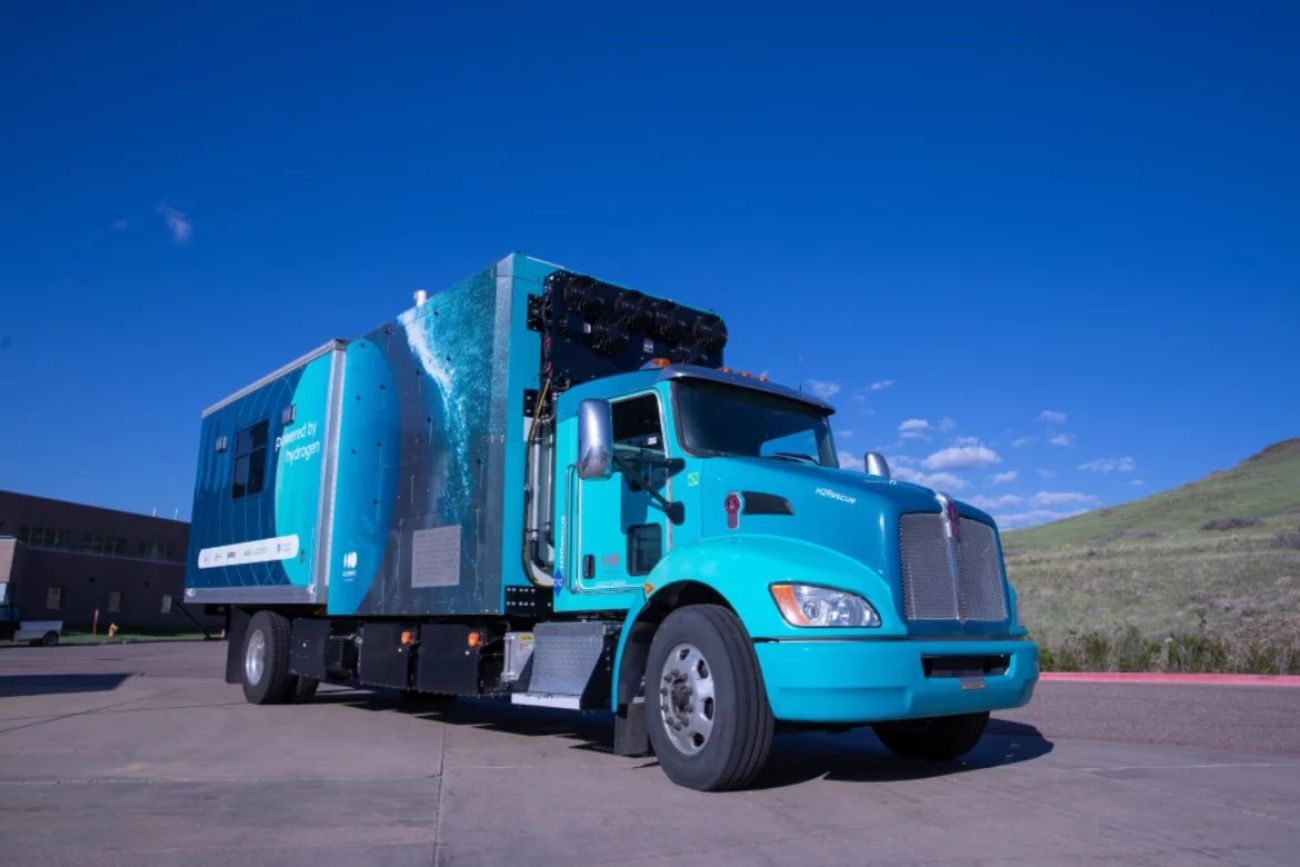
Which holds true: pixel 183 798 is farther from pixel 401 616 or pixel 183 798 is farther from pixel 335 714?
pixel 335 714

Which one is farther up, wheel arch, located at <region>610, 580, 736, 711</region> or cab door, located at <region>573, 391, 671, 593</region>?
cab door, located at <region>573, 391, 671, 593</region>

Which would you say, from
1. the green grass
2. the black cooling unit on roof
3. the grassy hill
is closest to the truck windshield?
the black cooling unit on roof

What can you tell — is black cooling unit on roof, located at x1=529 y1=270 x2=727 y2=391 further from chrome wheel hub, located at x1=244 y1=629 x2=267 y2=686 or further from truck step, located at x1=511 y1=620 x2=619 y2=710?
chrome wheel hub, located at x1=244 y1=629 x2=267 y2=686

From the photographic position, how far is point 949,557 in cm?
622

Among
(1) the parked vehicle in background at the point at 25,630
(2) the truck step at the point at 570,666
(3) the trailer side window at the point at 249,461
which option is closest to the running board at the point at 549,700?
(2) the truck step at the point at 570,666

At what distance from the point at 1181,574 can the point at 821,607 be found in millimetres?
30105

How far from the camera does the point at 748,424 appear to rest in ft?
24.1

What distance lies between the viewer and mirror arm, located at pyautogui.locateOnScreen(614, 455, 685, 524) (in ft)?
22.3

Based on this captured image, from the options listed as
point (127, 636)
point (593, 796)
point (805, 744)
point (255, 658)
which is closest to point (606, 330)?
point (805, 744)

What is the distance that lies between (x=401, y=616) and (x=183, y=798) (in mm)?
3914

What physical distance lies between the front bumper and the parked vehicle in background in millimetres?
36717

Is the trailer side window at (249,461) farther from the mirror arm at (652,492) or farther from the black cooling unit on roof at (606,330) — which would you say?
the mirror arm at (652,492)

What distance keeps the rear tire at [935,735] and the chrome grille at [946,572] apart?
1013mm

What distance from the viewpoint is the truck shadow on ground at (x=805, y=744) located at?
22.5ft
